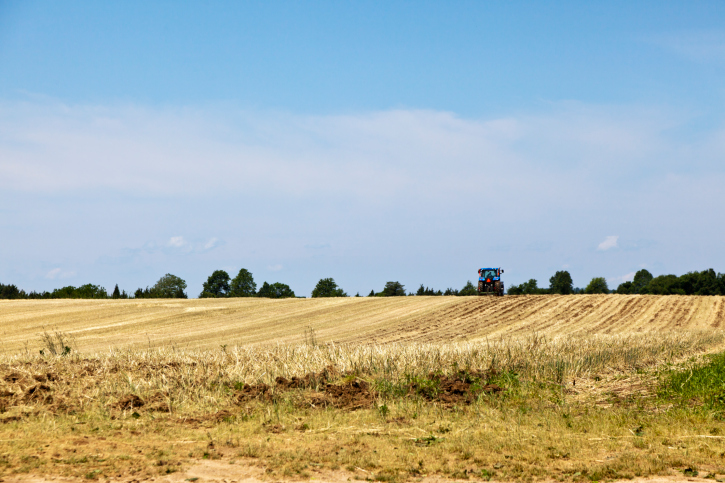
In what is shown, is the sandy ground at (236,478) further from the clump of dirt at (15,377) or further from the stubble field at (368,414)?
the clump of dirt at (15,377)

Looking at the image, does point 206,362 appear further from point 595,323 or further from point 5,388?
point 595,323

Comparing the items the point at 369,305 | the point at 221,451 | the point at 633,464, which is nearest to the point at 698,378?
the point at 633,464

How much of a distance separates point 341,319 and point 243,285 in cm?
5485

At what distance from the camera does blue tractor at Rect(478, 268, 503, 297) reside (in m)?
50.4

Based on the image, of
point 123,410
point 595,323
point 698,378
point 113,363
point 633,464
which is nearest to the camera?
point 633,464

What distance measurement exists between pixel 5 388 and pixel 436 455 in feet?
30.2

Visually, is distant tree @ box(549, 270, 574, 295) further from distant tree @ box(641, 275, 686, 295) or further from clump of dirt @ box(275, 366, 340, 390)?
clump of dirt @ box(275, 366, 340, 390)

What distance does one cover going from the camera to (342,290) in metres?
99.9

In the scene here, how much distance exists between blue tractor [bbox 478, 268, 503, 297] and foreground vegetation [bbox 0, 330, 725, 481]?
32787 millimetres

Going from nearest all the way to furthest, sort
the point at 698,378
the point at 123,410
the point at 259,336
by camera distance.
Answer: the point at 123,410, the point at 698,378, the point at 259,336

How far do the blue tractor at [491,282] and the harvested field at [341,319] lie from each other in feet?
6.49

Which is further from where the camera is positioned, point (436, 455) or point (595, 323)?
point (595, 323)

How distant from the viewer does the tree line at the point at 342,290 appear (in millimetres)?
68650

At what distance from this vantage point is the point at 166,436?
9906mm
